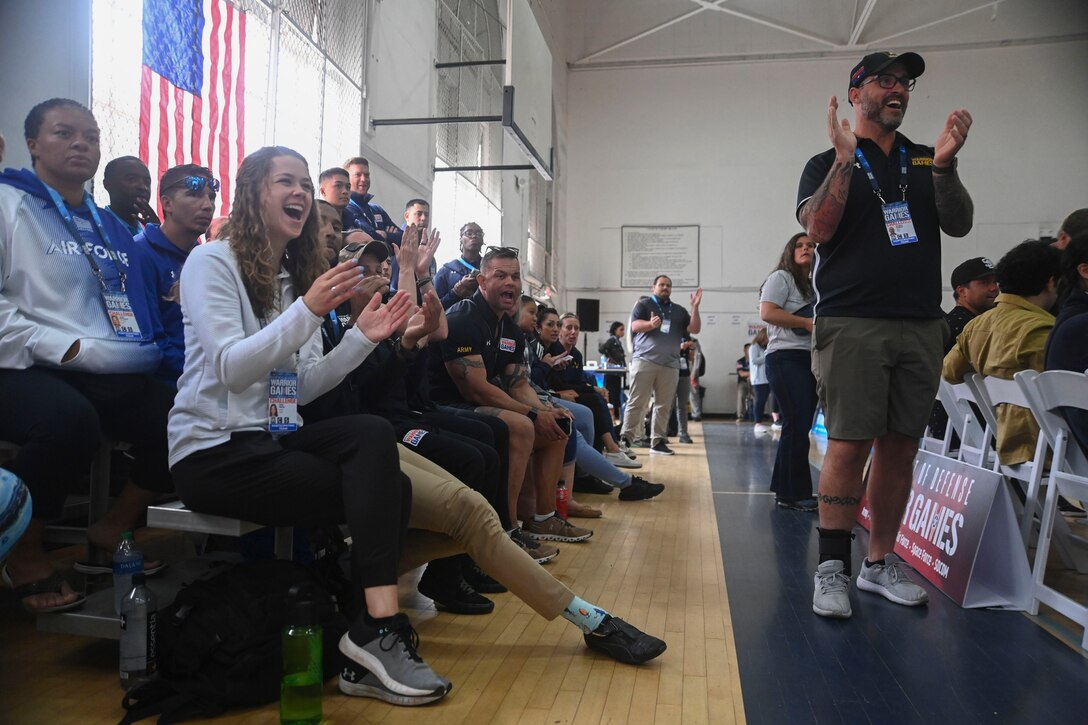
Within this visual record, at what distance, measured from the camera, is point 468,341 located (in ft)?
10.1

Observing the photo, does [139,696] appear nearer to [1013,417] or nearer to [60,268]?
[60,268]

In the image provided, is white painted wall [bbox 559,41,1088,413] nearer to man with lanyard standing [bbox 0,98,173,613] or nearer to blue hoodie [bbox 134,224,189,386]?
blue hoodie [bbox 134,224,189,386]

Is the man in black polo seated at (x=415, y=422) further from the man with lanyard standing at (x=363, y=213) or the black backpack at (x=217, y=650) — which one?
the man with lanyard standing at (x=363, y=213)

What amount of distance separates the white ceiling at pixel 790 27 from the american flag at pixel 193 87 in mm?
10330

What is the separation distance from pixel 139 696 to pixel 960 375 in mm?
2974

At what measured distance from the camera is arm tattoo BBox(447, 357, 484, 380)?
3107 millimetres

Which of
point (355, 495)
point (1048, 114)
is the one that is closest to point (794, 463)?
point (355, 495)

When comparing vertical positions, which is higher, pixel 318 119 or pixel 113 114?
pixel 318 119

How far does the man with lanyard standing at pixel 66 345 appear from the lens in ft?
5.71

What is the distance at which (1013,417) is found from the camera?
263cm

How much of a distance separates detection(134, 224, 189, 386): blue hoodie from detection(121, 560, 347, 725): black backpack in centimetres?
73

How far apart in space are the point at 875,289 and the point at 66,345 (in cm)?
212

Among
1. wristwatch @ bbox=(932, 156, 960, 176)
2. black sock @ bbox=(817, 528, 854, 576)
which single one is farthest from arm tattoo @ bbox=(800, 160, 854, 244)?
black sock @ bbox=(817, 528, 854, 576)

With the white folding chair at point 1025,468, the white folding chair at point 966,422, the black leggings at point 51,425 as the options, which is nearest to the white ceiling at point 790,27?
the white folding chair at point 966,422
